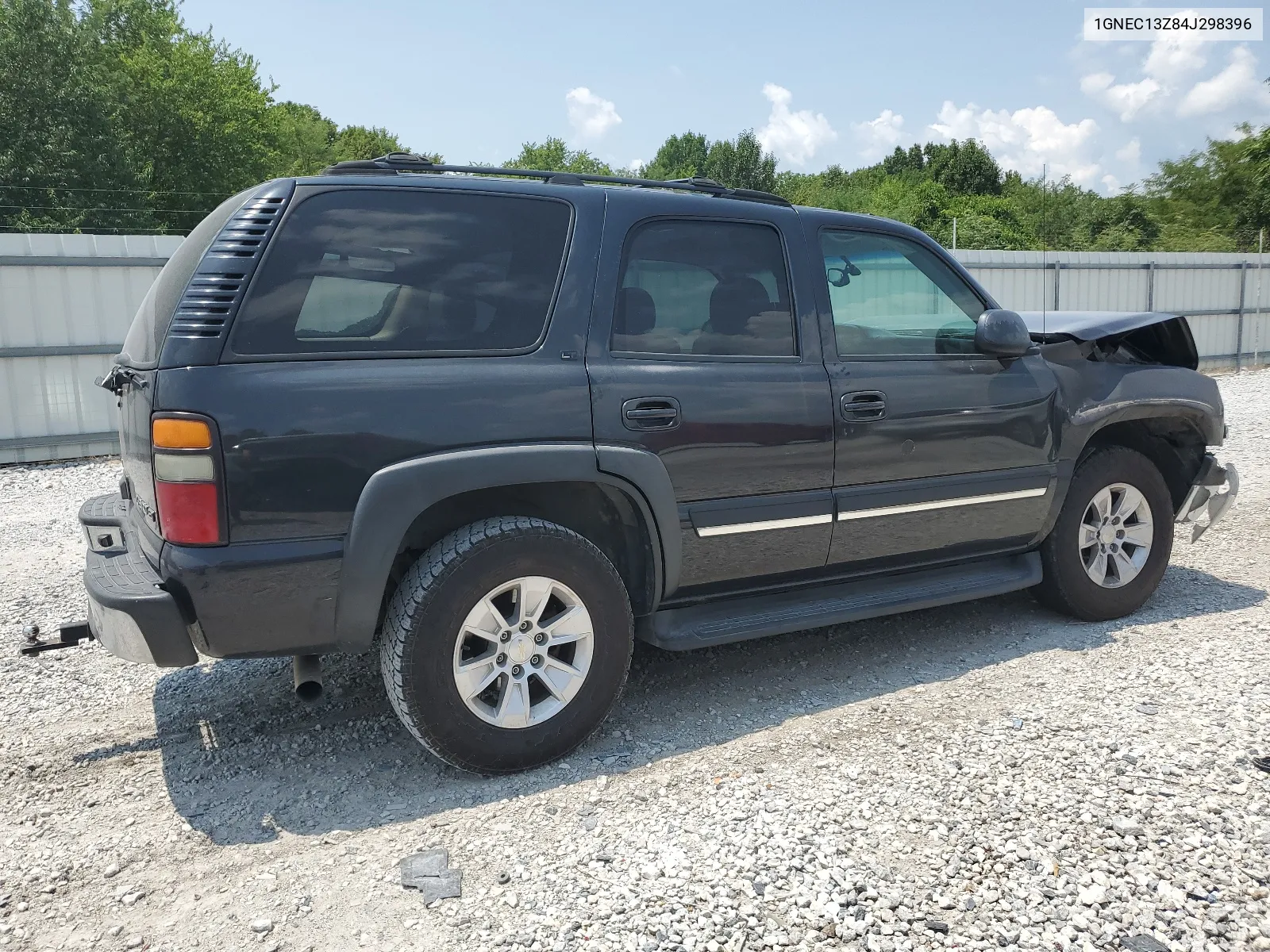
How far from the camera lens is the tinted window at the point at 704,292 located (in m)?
3.43

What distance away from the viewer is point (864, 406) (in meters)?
3.78

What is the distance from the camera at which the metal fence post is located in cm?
1841

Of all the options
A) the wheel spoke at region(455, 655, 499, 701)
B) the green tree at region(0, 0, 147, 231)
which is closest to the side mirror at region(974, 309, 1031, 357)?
the wheel spoke at region(455, 655, 499, 701)

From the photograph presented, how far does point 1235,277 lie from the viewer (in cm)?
1836

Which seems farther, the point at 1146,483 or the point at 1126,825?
the point at 1146,483

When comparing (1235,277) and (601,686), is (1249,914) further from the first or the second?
(1235,277)

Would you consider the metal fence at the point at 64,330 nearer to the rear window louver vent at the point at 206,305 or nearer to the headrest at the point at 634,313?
the headrest at the point at 634,313

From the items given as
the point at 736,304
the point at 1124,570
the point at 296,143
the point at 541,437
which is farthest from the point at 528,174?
the point at 296,143

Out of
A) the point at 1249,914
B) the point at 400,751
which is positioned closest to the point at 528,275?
the point at 400,751

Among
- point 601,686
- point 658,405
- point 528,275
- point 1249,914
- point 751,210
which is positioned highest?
point 751,210

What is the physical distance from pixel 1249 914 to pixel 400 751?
2577mm

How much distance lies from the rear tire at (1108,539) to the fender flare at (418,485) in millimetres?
2353

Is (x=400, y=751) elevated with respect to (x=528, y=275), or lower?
lower

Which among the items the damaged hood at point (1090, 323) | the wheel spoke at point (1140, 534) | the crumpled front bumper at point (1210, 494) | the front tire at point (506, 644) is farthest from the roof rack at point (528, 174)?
the crumpled front bumper at point (1210, 494)
